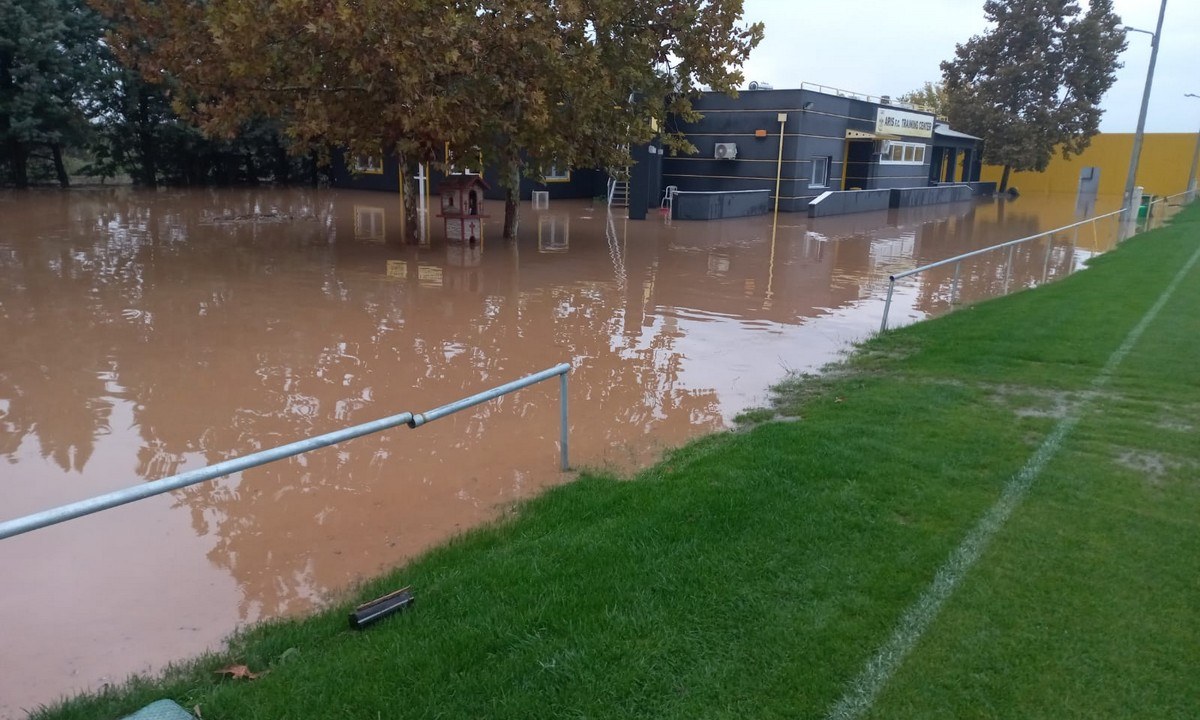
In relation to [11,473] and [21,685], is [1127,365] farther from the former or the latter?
[11,473]

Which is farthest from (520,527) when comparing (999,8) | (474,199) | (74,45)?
(999,8)

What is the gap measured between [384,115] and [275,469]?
32.0 ft

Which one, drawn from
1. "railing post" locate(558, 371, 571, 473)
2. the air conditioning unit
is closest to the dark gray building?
the air conditioning unit

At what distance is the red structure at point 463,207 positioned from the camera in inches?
752

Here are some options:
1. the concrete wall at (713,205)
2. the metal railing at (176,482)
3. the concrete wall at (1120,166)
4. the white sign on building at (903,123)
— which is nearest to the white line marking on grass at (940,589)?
the metal railing at (176,482)

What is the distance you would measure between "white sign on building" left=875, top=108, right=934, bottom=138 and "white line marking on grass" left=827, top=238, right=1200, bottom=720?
1305 inches

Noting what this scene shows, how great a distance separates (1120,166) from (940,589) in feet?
205

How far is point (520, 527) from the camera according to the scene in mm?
5133

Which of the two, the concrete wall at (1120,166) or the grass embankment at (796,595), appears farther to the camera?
the concrete wall at (1120,166)

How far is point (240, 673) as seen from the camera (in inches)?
141

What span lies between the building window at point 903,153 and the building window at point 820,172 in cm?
475

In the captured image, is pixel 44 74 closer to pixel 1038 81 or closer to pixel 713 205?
pixel 713 205

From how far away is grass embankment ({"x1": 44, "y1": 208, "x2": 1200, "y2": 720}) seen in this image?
334cm

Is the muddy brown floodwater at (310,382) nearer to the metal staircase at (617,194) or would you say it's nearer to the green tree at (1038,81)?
the metal staircase at (617,194)
